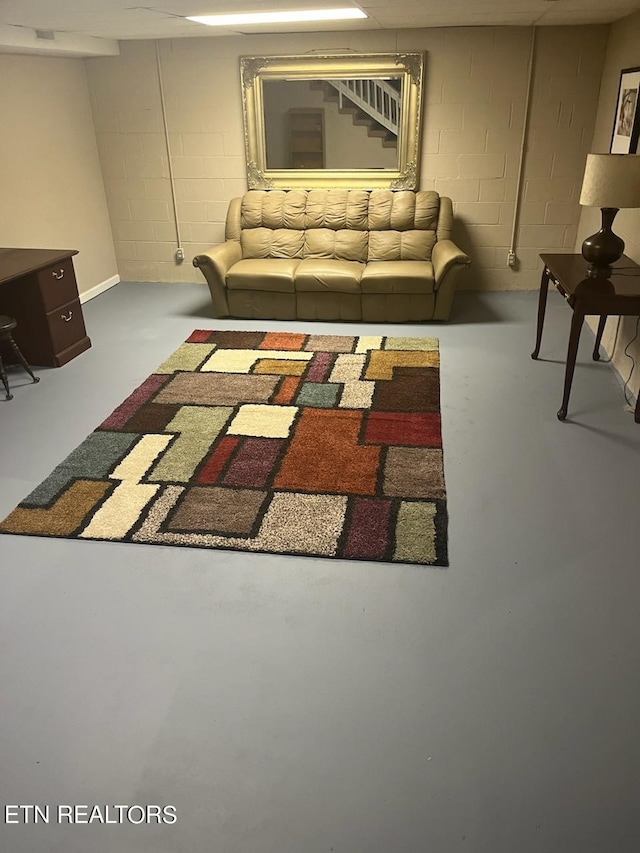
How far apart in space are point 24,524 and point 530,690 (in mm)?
2157

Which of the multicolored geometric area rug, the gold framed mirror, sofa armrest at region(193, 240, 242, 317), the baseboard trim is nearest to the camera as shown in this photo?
the multicolored geometric area rug

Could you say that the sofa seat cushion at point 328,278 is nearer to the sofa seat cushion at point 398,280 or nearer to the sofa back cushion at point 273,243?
the sofa seat cushion at point 398,280

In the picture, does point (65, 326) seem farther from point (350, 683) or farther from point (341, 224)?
point (350, 683)

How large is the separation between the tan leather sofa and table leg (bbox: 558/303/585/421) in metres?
1.59

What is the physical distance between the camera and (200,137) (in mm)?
5746

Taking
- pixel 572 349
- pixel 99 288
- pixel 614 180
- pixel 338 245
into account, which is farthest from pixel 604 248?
pixel 99 288

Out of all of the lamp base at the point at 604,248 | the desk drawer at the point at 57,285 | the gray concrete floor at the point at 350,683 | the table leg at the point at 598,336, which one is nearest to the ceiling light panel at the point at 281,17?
the desk drawer at the point at 57,285

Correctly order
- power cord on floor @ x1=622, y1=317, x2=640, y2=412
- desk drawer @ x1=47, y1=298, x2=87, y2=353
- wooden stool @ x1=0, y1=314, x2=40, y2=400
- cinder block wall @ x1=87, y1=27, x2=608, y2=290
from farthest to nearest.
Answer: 1. cinder block wall @ x1=87, y1=27, x2=608, y2=290
2. desk drawer @ x1=47, y1=298, x2=87, y2=353
3. wooden stool @ x1=0, y1=314, x2=40, y2=400
4. power cord on floor @ x1=622, y1=317, x2=640, y2=412

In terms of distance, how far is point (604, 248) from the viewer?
3.54 m

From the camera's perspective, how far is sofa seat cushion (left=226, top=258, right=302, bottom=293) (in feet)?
16.5

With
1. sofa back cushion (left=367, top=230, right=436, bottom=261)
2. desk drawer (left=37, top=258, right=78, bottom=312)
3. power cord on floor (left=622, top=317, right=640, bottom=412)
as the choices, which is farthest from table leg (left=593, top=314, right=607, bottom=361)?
desk drawer (left=37, top=258, right=78, bottom=312)

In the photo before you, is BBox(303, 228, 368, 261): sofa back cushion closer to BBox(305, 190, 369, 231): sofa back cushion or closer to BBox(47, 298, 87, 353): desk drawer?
BBox(305, 190, 369, 231): sofa back cushion

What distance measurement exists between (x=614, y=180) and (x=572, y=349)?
90 cm

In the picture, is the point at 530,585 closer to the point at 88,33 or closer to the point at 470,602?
the point at 470,602
